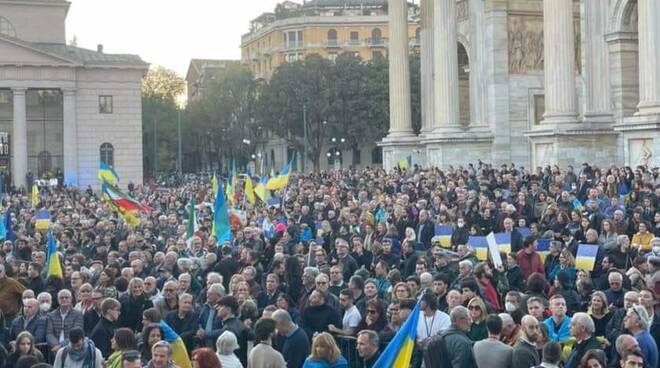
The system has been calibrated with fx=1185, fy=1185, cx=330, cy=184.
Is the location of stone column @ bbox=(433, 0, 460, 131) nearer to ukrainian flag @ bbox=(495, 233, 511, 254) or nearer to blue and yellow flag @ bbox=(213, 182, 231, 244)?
blue and yellow flag @ bbox=(213, 182, 231, 244)

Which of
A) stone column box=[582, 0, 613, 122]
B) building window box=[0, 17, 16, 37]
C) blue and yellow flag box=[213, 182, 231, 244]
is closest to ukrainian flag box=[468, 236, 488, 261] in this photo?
blue and yellow flag box=[213, 182, 231, 244]

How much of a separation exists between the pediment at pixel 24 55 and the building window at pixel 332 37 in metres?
51.4

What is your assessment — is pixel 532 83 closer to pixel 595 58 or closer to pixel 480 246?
pixel 595 58

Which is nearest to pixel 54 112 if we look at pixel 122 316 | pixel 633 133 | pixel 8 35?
pixel 8 35

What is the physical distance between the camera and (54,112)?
9025 centimetres

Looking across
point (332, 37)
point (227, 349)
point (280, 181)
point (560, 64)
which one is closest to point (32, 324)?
point (227, 349)

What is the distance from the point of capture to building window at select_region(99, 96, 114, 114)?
287 feet

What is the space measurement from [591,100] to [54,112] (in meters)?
57.2

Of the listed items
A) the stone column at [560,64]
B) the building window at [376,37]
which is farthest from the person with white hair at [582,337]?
the building window at [376,37]

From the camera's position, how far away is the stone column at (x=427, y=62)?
179 ft

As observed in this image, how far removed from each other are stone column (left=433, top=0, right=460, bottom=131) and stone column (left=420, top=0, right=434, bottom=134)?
488 cm

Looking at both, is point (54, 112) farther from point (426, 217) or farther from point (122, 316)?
point (122, 316)

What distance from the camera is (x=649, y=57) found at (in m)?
35.9

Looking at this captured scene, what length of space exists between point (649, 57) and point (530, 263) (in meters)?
19.2
